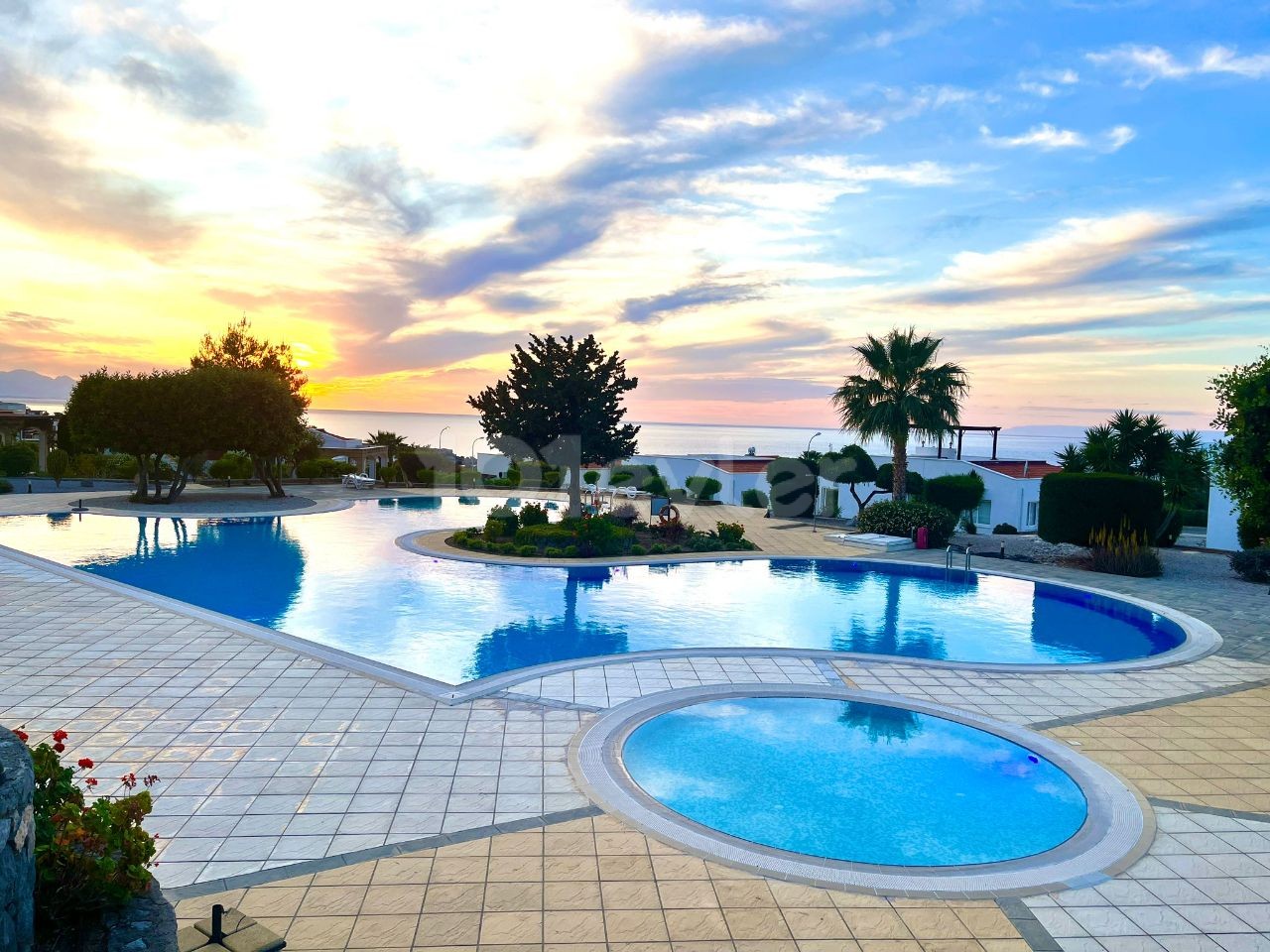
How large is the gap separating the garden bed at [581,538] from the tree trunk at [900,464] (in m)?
5.68

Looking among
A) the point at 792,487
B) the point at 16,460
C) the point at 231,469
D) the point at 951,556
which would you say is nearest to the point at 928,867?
the point at 951,556

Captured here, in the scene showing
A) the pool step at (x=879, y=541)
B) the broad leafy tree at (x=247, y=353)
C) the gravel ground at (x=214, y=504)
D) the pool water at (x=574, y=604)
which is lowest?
the pool water at (x=574, y=604)

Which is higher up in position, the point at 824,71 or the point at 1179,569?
the point at 824,71

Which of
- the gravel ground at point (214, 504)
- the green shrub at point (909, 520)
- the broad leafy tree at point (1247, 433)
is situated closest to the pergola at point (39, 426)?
the gravel ground at point (214, 504)

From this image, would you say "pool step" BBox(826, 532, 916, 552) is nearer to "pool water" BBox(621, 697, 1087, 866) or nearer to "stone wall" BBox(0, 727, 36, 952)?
"pool water" BBox(621, 697, 1087, 866)

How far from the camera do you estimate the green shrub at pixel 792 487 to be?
3053cm

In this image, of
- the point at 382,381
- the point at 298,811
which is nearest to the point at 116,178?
the point at 298,811

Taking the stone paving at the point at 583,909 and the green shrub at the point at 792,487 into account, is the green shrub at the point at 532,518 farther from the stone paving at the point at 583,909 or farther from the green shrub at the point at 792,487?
the stone paving at the point at 583,909

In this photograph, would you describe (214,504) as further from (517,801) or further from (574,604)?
(517,801)

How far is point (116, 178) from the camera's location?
17.7 m

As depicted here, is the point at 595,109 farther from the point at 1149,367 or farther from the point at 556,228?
the point at 1149,367

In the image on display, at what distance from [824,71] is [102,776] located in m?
16.1

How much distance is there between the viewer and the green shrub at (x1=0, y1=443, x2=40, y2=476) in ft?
118

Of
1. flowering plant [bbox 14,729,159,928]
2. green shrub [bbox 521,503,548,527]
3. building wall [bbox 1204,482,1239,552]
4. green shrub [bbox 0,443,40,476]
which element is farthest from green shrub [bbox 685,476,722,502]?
flowering plant [bbox 14,729,159,928]
